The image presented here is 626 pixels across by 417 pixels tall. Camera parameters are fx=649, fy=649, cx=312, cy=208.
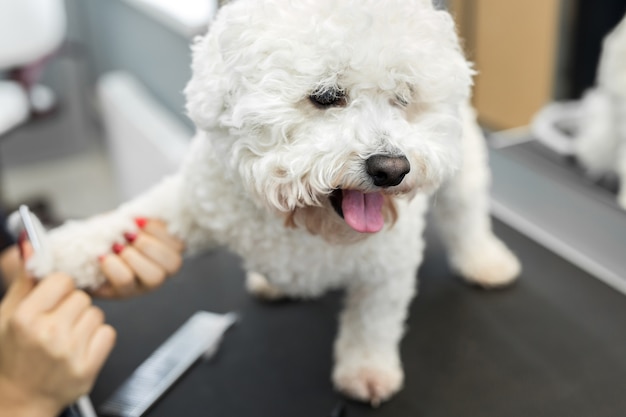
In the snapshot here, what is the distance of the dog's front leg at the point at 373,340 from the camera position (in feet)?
2.47

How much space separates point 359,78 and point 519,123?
0.68 metres

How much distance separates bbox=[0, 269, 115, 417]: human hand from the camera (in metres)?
0.62

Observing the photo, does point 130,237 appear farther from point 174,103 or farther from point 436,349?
point 174,103

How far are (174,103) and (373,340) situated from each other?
1079mm

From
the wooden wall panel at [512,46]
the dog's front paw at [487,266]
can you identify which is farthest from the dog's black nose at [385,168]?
the wooden wall panel at [512,46]

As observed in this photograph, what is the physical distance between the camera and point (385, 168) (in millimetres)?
552

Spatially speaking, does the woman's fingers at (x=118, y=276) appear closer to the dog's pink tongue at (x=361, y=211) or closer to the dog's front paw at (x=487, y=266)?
the dog's pink tongue at (x=361, y=211)

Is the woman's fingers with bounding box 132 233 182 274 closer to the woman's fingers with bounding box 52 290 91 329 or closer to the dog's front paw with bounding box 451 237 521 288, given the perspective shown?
the woman's fingers with bounding box 52 290 91 329

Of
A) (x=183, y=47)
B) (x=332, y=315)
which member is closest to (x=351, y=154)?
(x=332, y=315)

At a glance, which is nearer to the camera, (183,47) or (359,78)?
(359,78)

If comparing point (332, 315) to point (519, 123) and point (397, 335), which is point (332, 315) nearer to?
point (397, 335)

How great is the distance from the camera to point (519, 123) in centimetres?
116

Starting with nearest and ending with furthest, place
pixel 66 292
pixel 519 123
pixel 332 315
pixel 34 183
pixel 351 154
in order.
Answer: pixel 351 154 → pixel 66 292 → pixel 332 315 → pixel 519 123 → pixel 34 183

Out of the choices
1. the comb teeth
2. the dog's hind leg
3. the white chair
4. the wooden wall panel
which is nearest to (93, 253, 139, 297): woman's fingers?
the comb teeth
